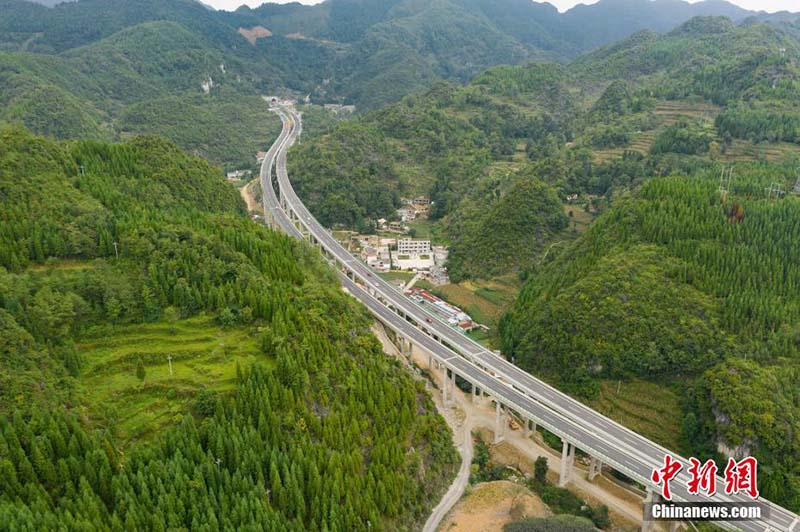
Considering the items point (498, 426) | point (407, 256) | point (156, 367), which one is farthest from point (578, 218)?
point (156, 367)

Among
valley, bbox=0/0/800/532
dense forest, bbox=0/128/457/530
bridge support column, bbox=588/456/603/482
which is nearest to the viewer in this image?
dense forest, bbox=0/128/457/530

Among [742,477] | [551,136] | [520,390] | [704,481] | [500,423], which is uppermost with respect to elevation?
[551,136]

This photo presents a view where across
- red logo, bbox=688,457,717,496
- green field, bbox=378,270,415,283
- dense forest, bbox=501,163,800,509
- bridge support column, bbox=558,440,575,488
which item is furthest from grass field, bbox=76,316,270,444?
green field, bbox=378,270,415,283

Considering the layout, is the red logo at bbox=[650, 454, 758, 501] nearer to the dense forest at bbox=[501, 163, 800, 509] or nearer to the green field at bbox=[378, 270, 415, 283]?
the dense forest at bbox=[501, 163, 800, 509]

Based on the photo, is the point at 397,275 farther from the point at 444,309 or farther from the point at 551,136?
the point at 551,136

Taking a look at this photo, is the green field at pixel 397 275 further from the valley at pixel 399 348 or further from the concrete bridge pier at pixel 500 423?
the concrete bridge pier at pixel 500 423

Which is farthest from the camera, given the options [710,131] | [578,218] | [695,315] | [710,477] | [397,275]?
[710,131]
